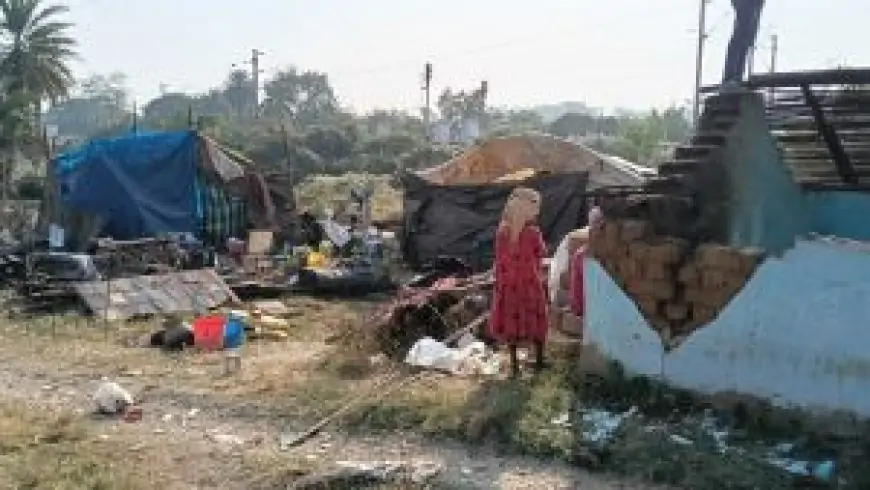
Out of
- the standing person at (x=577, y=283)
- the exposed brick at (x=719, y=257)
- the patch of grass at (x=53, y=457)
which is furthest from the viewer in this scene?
the standing person at (x=577, y=283)

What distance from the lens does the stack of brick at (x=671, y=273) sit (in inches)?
249

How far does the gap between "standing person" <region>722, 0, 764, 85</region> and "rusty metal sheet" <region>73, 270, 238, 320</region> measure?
23.2 ft

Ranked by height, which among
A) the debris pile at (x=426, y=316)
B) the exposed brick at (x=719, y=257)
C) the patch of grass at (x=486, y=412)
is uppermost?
the exposed brick at (x=719, y=257)

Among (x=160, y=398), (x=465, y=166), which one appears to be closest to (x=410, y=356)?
(x=160, y=398)

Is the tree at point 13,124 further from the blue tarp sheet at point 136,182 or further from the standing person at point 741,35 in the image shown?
the standing person at point 741,35

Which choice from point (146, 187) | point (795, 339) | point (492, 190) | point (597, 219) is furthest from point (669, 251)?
point (146, 187)

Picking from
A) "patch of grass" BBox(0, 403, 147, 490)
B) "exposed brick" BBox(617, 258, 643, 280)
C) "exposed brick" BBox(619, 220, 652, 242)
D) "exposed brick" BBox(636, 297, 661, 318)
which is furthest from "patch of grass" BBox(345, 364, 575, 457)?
"patch of grass" BBox(0, 403, 147, 490)

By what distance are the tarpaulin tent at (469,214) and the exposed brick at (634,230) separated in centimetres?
765

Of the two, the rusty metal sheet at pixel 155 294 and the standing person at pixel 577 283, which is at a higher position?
the standing person at pixel 577 283

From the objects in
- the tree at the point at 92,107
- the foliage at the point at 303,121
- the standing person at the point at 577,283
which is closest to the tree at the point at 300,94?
the foliage at the point at 303,121

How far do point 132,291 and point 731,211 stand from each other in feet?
25.3

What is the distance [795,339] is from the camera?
600cm

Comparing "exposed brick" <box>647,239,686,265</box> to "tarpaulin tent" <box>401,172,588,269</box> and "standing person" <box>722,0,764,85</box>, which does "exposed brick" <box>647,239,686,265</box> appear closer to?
"standing person" <box>722,0,764,85</box>

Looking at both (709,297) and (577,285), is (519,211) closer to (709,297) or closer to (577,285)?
(577,285)
